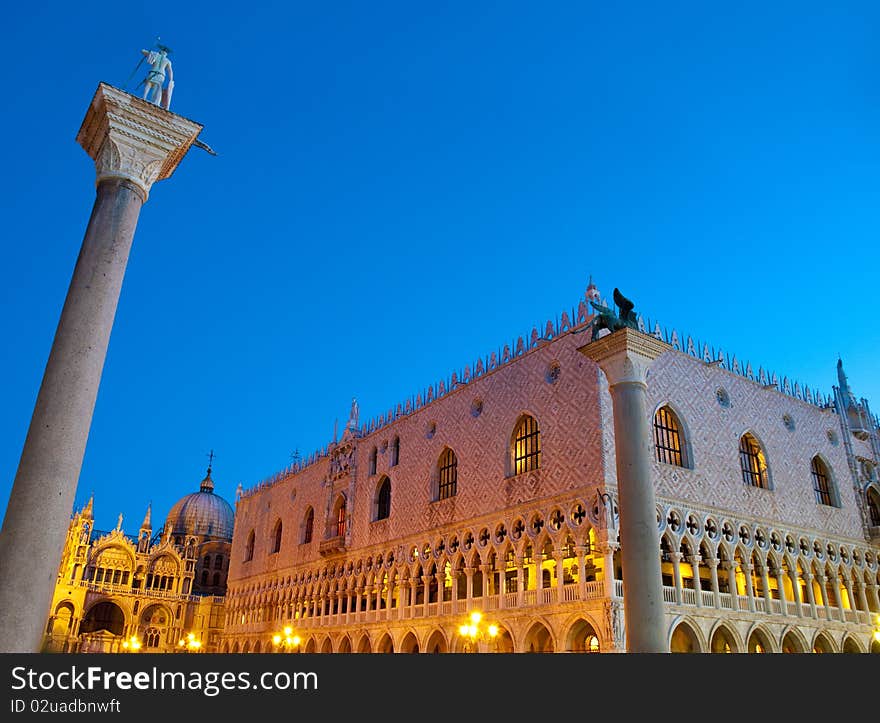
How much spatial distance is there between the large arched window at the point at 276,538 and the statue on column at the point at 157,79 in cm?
3318

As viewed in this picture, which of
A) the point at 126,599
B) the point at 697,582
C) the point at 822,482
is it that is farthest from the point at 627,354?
the point at 126,599

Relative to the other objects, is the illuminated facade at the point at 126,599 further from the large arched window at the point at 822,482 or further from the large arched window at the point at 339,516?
the large arched window at the point at 822,482

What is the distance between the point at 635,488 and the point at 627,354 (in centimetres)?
193

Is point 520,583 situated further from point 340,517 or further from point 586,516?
point 340,517

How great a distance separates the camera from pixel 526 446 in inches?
928

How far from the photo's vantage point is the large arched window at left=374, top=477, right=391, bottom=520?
30.7 m

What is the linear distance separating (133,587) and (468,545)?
34.5 metres

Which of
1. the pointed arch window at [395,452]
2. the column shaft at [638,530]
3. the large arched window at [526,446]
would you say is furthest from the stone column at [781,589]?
the column shaft at [638,530]

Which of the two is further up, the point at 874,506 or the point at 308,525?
the point at 308,525
